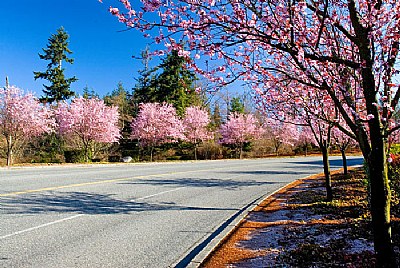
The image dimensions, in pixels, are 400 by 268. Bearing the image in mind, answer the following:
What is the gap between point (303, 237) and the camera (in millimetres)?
5773

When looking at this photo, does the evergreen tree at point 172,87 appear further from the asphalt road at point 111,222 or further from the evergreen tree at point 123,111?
the asphalt road at point 111,222

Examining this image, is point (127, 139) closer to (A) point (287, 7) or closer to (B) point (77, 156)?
(B) point (77, 156)

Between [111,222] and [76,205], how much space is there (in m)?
2.02

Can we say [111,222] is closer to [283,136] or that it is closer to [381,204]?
[381,204]

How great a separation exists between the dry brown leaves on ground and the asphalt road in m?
0.49

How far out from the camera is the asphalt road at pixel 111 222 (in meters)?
4.97

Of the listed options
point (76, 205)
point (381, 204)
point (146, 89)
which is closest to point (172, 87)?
point (146, 89)

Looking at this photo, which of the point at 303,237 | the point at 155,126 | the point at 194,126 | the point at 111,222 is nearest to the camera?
the point at 303,237

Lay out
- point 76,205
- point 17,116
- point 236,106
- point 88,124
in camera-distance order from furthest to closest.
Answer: point 236,106 < point 88,124 < point 17,116 < point 76,205

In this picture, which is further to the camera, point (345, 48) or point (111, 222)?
point (111, 222)

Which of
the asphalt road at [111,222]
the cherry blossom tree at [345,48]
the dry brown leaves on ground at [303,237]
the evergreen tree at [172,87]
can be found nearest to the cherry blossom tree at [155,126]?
the evergreen tree at [172,87]

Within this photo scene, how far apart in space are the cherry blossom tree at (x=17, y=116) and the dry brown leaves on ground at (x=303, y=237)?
890 inches

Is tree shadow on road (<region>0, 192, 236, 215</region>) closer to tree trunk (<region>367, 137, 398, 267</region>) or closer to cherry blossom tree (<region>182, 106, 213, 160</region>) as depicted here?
tree trunk (<region>367, 137, 398, 267</region>)

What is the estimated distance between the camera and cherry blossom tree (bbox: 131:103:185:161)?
37344 millimetres
